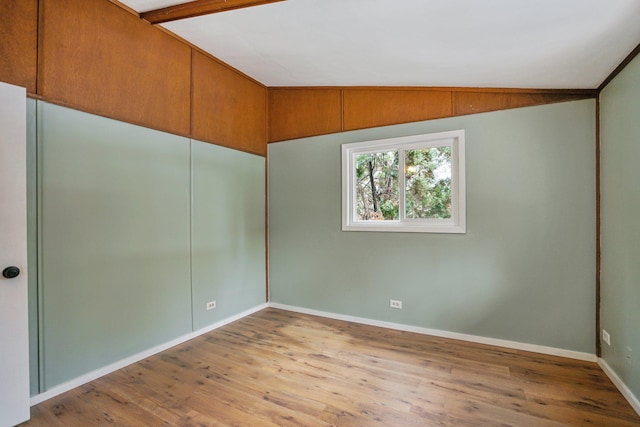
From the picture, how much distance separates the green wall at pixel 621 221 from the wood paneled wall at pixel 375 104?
49cm

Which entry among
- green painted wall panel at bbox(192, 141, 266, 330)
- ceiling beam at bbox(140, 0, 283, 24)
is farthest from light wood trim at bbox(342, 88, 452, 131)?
ceiling beam at bbox(140, 0, 283, 24)

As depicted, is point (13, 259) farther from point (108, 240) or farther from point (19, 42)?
point (19, 42)

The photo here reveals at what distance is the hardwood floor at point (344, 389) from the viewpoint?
6.32ft

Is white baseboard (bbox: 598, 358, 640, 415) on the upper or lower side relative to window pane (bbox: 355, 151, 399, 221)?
lower

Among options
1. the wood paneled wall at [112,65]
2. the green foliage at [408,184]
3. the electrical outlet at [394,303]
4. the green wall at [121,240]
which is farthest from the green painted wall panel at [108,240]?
the electrical outlet at [394,303]

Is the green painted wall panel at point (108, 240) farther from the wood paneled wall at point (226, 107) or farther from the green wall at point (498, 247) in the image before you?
the green wall at point (498, 247)

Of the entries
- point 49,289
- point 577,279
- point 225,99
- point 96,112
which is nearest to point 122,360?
point 49,289

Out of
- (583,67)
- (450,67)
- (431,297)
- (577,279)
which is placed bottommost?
(431,297)

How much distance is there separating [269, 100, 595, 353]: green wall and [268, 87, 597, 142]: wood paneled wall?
0.31 feet

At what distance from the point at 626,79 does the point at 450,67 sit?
120 centimetres

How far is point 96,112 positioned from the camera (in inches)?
94.1

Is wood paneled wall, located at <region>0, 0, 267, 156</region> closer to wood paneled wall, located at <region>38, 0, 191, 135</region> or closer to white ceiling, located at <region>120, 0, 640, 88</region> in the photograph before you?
wood paneled wall, located at <region>38, 0, 191, 135</region>

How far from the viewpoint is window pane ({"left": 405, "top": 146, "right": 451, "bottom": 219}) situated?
322cm

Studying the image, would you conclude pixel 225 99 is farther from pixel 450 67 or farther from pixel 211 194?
pixel 450 67
